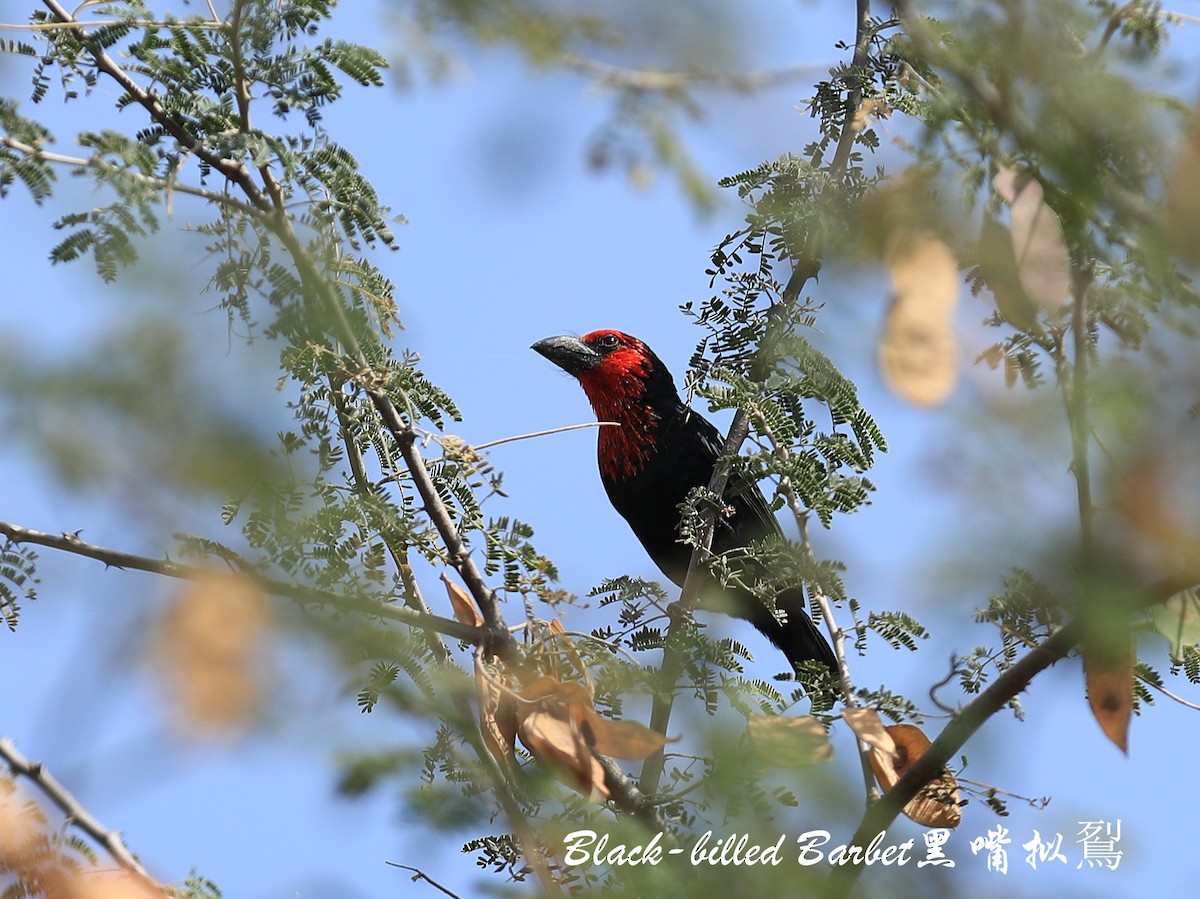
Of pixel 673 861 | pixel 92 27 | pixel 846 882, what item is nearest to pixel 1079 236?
pixel 846 882

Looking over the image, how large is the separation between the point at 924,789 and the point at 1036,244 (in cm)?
123

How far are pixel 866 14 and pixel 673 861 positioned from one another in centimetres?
209

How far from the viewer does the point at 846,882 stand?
1.91 metres

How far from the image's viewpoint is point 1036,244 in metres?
1.71

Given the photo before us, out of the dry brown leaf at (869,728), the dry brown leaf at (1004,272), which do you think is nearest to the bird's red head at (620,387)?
the dry brown leaf at (869,728)

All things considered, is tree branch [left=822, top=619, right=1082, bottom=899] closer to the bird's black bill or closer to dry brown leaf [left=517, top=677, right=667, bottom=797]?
dry brown leaf [left=517, top=677, right=667, bottom=797]

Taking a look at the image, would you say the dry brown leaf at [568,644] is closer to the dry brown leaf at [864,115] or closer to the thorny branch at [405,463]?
the thorny branch at [405,463]

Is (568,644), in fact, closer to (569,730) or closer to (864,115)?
(569,730)

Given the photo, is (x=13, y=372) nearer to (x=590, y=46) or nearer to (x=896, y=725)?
(x=590, y=46)

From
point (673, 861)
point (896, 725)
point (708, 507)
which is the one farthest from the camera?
point (708, 507)

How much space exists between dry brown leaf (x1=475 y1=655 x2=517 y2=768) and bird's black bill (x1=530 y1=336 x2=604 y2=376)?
2.68 m

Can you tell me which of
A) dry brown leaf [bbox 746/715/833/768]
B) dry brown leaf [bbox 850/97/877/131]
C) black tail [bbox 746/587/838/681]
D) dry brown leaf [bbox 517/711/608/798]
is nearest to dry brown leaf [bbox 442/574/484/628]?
dry brown leaf [bbox 517/711/608/798]

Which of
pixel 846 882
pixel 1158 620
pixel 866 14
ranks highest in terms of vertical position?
pixel 866 14

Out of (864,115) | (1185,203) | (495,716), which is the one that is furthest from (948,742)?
(864,115)
